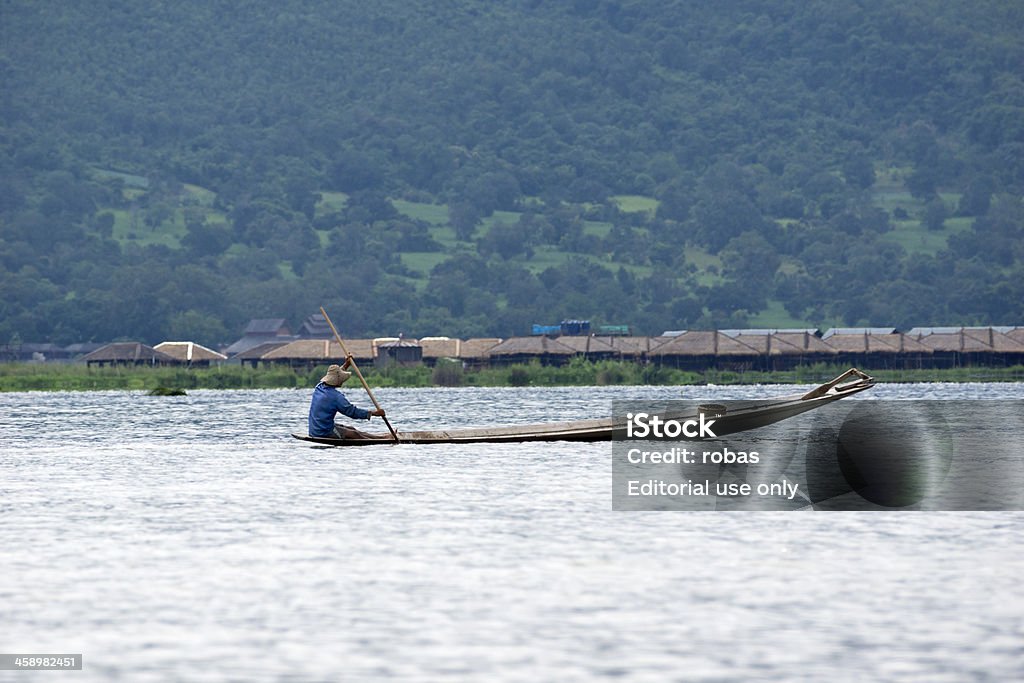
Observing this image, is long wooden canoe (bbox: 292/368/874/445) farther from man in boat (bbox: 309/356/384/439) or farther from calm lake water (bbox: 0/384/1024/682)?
calm lake water (bbox: 0/384/1024/682)

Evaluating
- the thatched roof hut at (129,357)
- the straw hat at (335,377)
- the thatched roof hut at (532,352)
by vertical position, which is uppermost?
the thatched roof hut at (532,352)

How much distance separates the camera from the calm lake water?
12.9 meters

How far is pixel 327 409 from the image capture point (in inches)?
1272

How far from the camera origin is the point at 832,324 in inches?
7820

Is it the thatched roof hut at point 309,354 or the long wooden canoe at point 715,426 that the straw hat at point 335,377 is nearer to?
the long wooden canoe at point 715,426

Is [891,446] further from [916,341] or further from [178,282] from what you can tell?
[178,282]

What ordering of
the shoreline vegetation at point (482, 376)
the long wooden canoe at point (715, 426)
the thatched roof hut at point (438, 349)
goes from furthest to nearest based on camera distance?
the thatched roof hut at point (438, 349)
the shoreline vegetation at point (482, 376)
the long wooden canoe at point (715, 426)

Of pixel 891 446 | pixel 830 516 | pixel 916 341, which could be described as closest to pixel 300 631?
pixel 830 516

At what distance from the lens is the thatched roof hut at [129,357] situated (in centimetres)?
12069

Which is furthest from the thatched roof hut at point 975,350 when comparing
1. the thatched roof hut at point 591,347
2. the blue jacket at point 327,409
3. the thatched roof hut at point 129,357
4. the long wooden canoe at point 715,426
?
the blue jacket at point 327,409

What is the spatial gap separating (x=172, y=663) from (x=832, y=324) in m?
190

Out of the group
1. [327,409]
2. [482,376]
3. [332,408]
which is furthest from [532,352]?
[332,408]

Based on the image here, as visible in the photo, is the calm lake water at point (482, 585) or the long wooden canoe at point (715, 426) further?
the long wooden canoe at point (715, 426)

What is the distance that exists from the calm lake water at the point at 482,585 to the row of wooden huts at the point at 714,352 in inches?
3514
